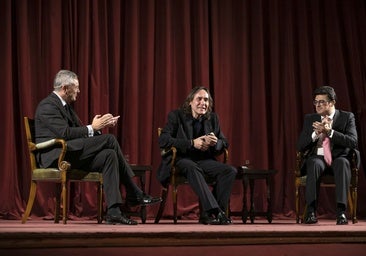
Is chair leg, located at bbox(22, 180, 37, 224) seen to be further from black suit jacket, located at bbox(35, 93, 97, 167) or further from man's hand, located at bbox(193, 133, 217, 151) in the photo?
man's hand, located at bbox(193, 133, 217, 151)

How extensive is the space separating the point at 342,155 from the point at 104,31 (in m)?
2.49

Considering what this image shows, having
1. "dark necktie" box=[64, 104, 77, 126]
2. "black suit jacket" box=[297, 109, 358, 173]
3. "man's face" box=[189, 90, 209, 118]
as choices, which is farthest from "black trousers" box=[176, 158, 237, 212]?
"dark necktie" box=[64, 104, 77, 126]

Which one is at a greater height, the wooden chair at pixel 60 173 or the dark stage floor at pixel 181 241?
the wooden chair at pixel 60 173

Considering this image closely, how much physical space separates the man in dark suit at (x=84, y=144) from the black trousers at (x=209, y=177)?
338 mm

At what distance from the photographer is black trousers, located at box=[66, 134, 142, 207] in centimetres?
446

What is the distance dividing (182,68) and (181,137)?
1.33 metres

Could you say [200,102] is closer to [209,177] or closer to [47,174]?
[209,177]

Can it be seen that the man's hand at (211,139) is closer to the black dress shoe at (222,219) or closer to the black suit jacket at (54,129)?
the black dress shoe at (222,219)

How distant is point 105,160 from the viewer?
450 centimetres

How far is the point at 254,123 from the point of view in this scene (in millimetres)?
6457

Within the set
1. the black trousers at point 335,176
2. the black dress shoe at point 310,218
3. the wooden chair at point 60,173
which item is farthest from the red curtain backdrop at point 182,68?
the black dress shoe at point 310,218

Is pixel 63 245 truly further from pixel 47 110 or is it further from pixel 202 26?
pixel 202 26

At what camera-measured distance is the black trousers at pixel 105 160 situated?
446 centimetres

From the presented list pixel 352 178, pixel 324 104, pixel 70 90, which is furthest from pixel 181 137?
pixel 352 178
